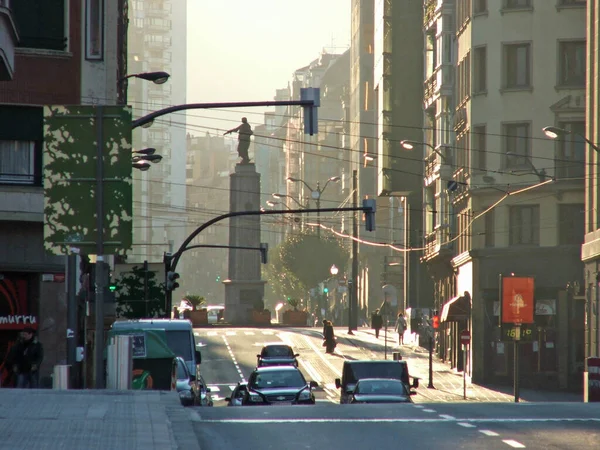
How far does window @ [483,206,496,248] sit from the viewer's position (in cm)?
6156

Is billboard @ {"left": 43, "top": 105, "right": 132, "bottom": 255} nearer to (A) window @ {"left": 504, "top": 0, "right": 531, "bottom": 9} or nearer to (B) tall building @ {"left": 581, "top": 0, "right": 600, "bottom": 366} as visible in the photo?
(B) tall building @ {"left": 581, "top": 0, "right": 600, "bottom": 366}

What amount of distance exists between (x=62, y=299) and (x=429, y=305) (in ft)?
174

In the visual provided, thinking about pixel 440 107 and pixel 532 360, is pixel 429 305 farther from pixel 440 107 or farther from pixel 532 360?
pixel 532 360

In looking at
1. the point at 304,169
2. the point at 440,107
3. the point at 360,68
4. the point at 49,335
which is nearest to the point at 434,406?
the point at 49,335

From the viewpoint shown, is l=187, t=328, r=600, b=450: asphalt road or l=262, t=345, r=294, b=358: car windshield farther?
l=262, t=345, r=294, b=358: car windshield

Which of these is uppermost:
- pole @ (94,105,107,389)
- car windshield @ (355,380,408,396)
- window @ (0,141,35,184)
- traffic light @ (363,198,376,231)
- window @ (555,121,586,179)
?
window @ (555,121,586,179)

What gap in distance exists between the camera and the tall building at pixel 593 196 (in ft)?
157

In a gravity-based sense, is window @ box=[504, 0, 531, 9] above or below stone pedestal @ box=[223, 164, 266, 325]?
above

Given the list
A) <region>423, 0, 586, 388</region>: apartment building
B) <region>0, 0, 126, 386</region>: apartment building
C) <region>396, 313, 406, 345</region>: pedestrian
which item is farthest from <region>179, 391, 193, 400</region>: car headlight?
<region>396, 313, 406, 345</region>: pedestrian

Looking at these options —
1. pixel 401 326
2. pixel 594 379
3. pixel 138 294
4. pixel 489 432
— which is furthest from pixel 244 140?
pixel 489 432

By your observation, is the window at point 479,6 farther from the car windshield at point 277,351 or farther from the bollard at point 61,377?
the bollard at point 61,377

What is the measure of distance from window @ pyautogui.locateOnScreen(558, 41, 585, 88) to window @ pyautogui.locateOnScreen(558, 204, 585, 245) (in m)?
4.80

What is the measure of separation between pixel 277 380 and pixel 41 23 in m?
9.88

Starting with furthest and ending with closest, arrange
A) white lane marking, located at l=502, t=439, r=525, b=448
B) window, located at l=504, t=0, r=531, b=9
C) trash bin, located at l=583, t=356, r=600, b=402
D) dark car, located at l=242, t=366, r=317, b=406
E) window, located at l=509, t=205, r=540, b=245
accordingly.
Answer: window, located at l=504, t=0, r=531, b=9 < window, located at l=509, t=205, r=540, b=245 < dark car, located at l=242, t=366, r=317, b=406 < trash bin, located at l=583, t=356, r=600, b=402 < white lane marking, located at l=502, t=439, r=525, b=448
